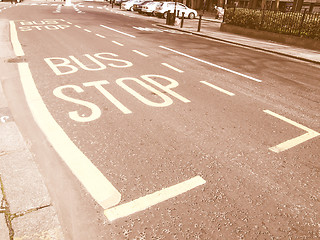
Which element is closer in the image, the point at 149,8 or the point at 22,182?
the point at 22,182

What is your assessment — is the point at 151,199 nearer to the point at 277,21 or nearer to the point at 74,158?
the point at 74,158

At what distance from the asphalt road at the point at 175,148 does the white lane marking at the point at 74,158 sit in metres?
0.02

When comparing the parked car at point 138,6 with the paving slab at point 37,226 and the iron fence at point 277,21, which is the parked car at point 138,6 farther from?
the paving slab at point 37,226

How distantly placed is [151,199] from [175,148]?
116cm

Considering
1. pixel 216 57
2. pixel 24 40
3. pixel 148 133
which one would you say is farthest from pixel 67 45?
pixel 148 133

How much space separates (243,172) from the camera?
3.48m

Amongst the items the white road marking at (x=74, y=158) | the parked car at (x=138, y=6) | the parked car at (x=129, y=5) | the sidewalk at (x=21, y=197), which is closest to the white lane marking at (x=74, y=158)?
the white road marking at (x=74, y=158)

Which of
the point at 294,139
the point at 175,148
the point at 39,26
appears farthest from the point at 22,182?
the point at 39,26

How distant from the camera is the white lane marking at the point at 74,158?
2926 mm

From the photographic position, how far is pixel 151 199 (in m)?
2.90

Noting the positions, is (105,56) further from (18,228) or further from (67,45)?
(18,228)

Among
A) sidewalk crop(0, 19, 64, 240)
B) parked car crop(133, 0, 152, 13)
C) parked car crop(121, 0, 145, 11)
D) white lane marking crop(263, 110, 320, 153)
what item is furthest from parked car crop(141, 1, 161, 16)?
sidewalk crop(0, 19, 64, 240)

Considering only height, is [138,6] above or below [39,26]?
above

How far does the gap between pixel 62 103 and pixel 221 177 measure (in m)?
3.34
